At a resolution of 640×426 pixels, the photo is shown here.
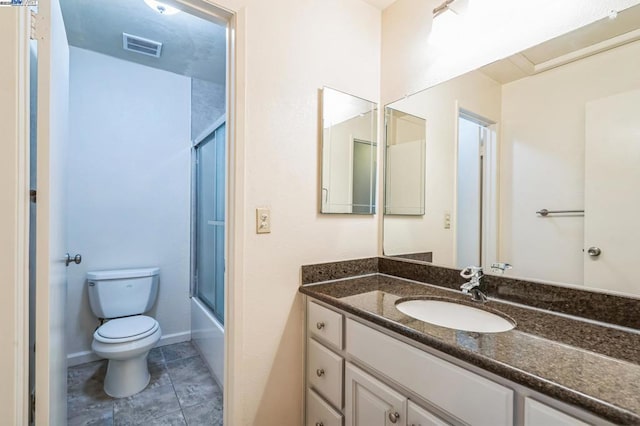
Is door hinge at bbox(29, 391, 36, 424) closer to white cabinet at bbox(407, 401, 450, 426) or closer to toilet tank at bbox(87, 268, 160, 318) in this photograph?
white cabinet at bbox(407, 401, 450, 426)

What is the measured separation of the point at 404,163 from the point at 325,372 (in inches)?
43.7

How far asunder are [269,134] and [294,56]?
40cm

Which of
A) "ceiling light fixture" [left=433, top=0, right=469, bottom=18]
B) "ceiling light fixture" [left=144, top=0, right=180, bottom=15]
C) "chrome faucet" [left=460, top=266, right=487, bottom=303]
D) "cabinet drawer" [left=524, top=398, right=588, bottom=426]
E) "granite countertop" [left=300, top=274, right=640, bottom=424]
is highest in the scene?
"ceiling light fixture" [left=144, top=0, right=180, bottom=15]

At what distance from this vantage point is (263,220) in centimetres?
129

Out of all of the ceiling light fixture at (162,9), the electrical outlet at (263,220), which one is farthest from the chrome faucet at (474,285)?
the ceiling light fixture at (162,9)

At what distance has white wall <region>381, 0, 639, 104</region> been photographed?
1.05 meters

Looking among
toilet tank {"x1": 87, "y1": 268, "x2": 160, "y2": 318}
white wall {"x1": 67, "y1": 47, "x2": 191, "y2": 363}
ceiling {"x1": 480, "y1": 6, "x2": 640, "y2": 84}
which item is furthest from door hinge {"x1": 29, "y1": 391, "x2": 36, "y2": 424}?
ceiling {"x1": 480, "y1": 6, "x2": 640, "y2": 84}

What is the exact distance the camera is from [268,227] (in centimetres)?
131

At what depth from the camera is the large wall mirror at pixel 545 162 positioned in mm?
935

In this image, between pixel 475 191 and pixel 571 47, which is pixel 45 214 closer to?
pixel 475 191

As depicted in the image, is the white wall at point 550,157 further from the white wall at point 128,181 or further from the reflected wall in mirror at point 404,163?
the white wall at point 128,181

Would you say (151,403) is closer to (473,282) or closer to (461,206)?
(473,282)

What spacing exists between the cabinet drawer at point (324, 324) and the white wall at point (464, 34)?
1.17m

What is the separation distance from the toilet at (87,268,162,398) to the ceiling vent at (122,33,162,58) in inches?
65.9
